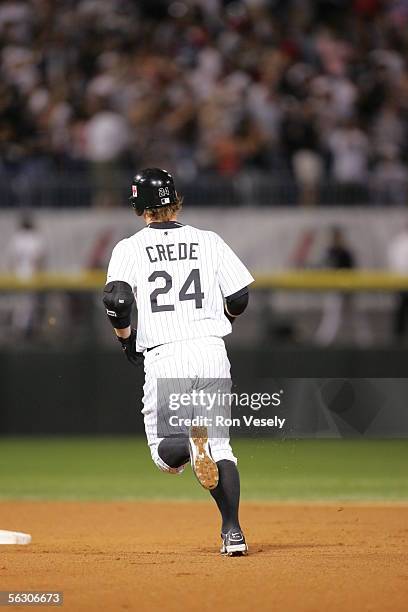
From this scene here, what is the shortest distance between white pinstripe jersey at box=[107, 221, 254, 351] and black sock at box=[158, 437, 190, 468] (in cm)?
49

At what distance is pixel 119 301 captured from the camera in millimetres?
6445

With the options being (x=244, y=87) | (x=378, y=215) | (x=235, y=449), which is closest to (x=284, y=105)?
(x=244, y=87)

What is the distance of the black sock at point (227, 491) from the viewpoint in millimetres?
6461

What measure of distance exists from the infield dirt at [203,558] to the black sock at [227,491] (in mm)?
225

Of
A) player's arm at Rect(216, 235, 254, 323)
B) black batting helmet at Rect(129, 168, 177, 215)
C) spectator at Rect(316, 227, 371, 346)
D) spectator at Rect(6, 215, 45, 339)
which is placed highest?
spectator at Rect(6, 215, 45, 339)

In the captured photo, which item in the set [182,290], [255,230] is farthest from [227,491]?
[255,230]

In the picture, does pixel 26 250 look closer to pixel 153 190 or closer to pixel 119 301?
pixel 153 190

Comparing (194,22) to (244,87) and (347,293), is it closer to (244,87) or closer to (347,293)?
(244,87)

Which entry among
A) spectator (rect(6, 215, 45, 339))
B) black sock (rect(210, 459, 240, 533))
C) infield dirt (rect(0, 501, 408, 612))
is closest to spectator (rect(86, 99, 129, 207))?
spectator (rect(6, 215, 45, 339))

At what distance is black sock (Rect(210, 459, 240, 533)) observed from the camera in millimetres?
6461

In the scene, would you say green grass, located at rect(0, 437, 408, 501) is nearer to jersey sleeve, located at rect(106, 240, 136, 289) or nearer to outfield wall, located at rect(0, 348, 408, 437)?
outfield wall, located at rect(0, 348, 408, 437)

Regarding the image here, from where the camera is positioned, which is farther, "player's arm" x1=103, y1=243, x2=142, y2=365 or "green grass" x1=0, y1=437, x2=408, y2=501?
"green grass" x1=0, y1=437, x2=408, y2=501

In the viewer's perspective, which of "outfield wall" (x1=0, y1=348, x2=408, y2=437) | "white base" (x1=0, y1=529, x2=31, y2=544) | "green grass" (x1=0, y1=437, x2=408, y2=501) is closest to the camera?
"white base" (x1=0, y1=529, x2=31, y2=544)

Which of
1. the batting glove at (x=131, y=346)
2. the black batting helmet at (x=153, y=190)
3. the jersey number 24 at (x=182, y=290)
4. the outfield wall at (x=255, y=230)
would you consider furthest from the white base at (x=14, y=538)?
the outfield wall at (x=255, y=230)
